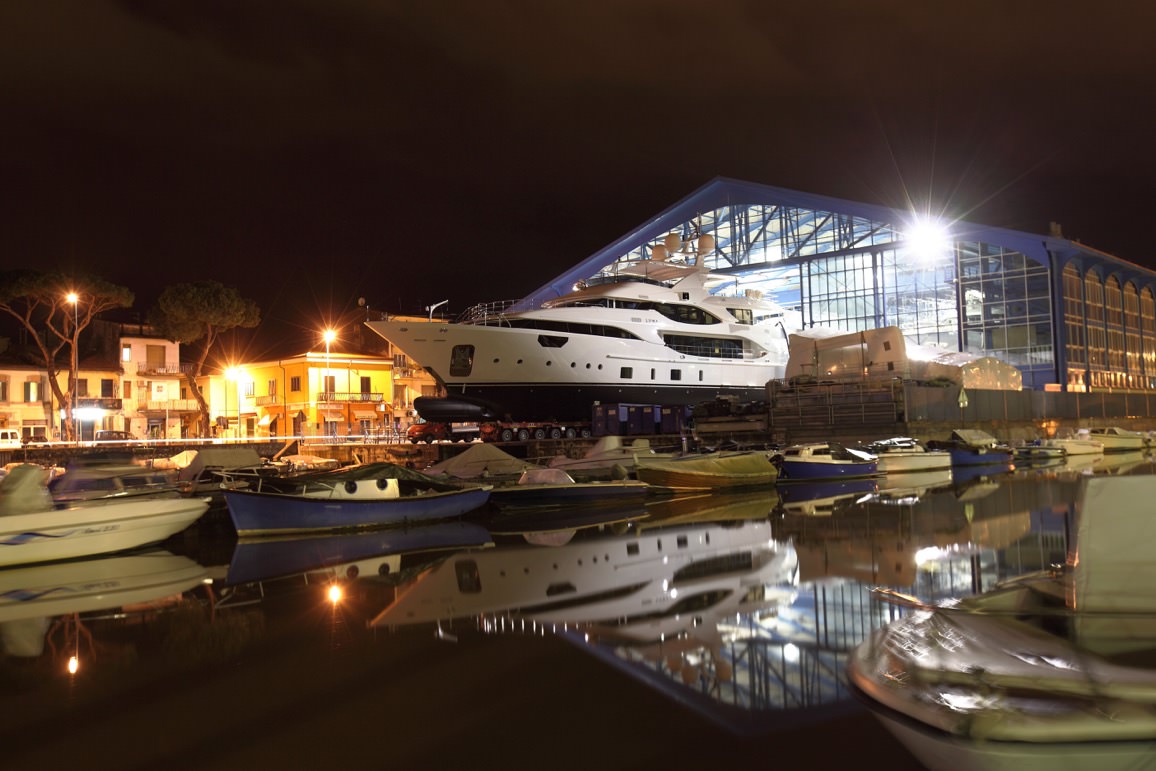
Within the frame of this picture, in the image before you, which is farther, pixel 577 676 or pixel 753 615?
pixel 753 615

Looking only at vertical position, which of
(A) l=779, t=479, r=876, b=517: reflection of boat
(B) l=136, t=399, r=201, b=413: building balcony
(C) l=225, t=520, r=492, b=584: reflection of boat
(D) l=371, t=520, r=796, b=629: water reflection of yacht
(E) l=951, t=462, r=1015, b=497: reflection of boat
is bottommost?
(E) l=951, t=462, r=1015, b=497: reflection of boat

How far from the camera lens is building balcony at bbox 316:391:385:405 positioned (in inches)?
1861

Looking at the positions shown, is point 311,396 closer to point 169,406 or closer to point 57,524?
point 169,406

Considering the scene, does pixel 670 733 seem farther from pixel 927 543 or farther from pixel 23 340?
pixel 23 340

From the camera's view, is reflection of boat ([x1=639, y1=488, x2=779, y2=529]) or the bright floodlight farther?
the bright floodlight

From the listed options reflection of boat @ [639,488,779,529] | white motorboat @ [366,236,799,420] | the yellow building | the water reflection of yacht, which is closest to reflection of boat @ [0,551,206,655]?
the water reflection of yacht

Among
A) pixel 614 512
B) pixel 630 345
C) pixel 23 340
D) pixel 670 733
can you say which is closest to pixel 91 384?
pixel 23 340

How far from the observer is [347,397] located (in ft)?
159

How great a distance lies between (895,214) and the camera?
47.9 m

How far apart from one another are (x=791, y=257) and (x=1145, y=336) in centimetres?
2619

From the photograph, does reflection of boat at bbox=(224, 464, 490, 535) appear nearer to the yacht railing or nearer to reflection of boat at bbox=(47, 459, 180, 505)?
reflection of boat at bbox=(47, 459, 180, 505)

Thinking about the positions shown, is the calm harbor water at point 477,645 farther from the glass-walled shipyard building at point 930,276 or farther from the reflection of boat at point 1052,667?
the glass-walled shipyard building at point 930,276

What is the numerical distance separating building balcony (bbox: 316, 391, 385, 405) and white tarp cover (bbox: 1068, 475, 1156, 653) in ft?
151

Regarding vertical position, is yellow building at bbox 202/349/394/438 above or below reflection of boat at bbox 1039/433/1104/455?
above
